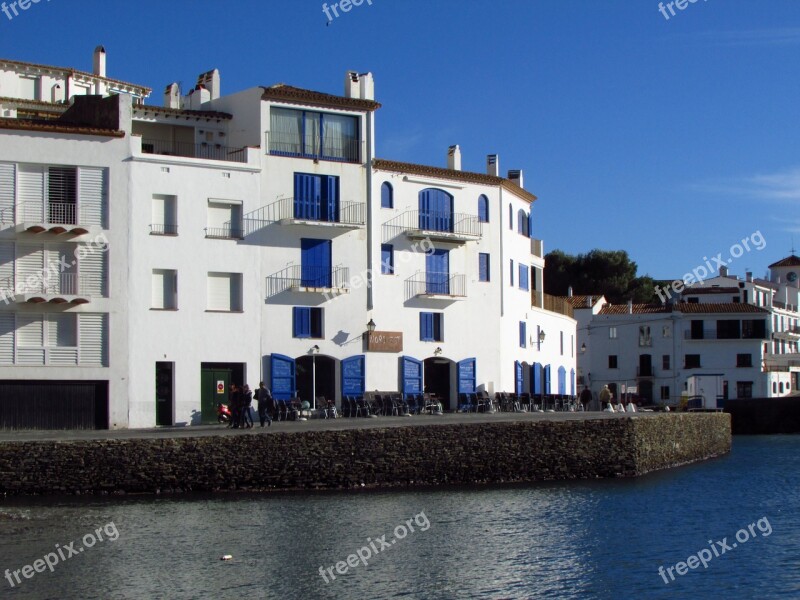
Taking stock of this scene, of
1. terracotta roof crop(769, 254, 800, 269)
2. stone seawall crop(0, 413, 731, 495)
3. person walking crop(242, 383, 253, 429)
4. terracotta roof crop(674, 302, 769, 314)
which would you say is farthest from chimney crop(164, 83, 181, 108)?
terracotta roof crop(769, 254, 800, 269)

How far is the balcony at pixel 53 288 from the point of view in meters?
44.0

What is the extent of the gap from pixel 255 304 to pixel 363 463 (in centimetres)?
1221

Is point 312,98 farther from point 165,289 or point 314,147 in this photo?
point 165,289

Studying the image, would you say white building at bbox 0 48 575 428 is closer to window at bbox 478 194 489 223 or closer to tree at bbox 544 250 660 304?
window at bbox 478 194 489 223

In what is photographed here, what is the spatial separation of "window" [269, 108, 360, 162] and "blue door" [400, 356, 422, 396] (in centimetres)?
948

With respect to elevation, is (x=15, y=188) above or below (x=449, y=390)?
above

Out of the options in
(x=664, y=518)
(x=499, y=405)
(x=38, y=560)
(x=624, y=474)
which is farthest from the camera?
(x=499, y=405)

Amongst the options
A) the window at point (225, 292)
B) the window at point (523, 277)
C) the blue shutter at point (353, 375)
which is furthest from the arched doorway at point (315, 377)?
the window at point (523, 277)

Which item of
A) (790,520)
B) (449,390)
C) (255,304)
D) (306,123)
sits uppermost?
(306,123)

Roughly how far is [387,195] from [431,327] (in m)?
6.52

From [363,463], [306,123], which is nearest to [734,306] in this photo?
[306,123]

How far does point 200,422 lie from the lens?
4738 cm

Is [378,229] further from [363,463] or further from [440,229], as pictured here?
[363,463]

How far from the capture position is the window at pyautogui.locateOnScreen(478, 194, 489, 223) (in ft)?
191
